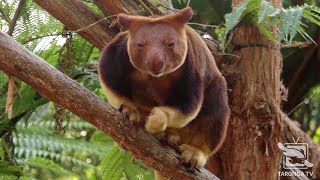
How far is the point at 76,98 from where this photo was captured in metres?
2.27

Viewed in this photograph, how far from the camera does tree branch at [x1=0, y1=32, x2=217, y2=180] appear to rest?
2178 mm

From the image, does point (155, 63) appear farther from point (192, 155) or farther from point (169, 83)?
point (192, 155)

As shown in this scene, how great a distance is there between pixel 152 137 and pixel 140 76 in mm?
333

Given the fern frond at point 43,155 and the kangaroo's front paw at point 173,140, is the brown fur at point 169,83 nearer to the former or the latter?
the kangaroo's front paw at point 173,140

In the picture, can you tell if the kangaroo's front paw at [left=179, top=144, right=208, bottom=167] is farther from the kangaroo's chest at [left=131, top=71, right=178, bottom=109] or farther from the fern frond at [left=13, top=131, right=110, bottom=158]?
the fern frond at [left=13, top=131, right=110, bottom=158]

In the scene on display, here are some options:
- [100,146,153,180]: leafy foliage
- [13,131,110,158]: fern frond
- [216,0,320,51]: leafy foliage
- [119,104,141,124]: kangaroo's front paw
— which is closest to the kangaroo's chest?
[119,104,141,124]: kangaroo's front paw

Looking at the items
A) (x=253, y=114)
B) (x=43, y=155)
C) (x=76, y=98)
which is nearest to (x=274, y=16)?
(x=253, y=114)

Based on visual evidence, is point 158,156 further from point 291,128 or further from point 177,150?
point 291,128

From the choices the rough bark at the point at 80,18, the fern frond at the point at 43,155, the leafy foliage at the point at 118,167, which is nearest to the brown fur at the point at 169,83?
the rough bark at the point at 80,18

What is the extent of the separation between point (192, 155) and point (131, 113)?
0.42 meters

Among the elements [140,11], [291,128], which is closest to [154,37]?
[140,11]

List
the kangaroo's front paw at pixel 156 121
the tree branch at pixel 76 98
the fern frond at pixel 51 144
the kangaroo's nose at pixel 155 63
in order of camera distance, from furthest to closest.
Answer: the fern frond at pixel 51 144 → the kangaroo's front paw at pixel 156 121 → the kangaroo's nose at pixel 155 63 → the tree branch at pixel 76 98

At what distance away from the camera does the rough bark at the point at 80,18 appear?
3.12 meters

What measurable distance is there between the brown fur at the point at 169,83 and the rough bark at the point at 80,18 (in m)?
0.46
